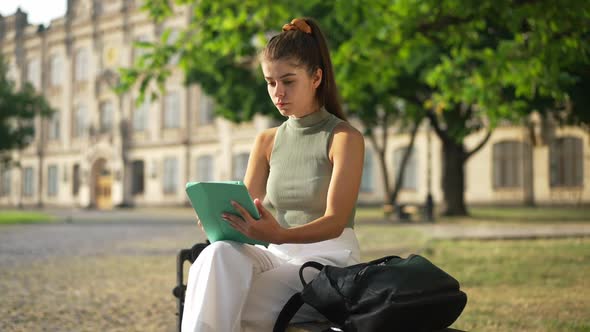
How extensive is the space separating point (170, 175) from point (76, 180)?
28.8 ft

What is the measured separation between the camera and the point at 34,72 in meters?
50.7

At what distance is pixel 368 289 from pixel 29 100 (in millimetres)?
26950

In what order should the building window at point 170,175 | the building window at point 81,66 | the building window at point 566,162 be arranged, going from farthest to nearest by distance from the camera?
1. the building window at point 81,66
2. the building window at point 170,175
3. the building window at point 566,162

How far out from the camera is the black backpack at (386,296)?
7.90 ft

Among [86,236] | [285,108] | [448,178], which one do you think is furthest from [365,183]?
[285,108]

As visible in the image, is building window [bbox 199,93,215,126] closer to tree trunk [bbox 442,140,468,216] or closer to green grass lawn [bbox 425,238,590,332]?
tree trunk [bbox 442,140,468,216]

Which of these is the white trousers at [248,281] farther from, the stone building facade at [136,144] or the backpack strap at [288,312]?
the stone building facade at [136,144]

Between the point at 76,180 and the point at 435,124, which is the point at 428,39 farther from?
the point at 76,180

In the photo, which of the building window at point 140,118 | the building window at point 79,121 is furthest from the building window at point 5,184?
the building window at point 140,118

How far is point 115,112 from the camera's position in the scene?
44719 mm

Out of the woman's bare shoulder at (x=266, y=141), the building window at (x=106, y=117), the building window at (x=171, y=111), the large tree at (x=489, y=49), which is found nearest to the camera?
the woman's bare shoulder at (x=266, y=141)

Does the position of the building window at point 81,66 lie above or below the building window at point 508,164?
above

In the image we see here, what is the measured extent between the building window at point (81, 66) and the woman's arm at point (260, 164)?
151ft

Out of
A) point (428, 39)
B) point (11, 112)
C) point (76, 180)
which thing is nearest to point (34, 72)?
point (76, 180)
